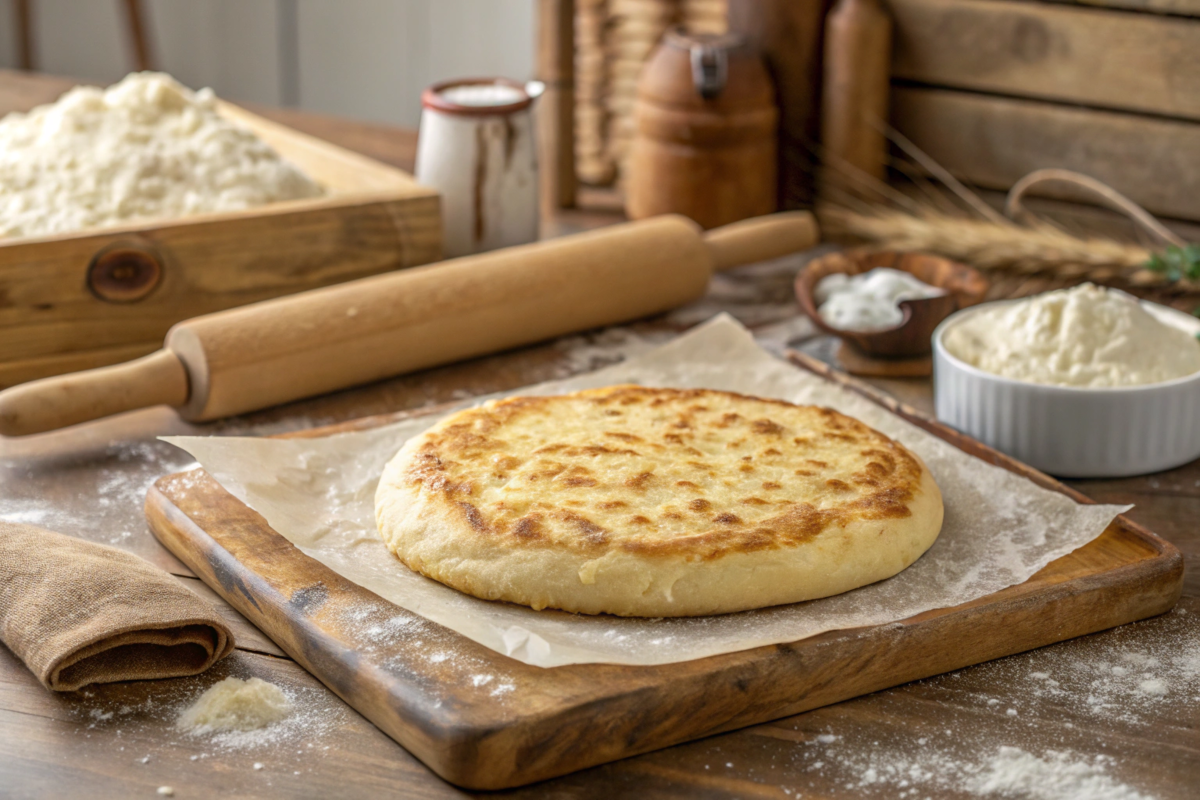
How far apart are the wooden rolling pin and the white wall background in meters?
2.97

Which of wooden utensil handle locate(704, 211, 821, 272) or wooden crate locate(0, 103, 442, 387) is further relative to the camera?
wooden utensil handle locate(704, 211, 821, 272)

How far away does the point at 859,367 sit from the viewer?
1994 mm

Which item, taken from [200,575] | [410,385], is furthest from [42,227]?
[200,575]

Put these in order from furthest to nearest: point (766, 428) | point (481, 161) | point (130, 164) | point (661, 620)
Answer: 1. point (481, 161)
2. point (130, 164)
3. point (766, 428)
4. point (661, 620)

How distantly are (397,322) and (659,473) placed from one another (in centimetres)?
66

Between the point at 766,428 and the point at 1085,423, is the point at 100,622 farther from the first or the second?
the point at 1085,423

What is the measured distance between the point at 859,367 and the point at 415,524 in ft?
3.18

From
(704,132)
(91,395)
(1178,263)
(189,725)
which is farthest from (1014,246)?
(189,725)

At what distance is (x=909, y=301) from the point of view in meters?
1.91

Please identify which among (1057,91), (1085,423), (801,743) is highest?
(1057,91)

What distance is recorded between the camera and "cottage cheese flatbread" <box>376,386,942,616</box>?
119 cm

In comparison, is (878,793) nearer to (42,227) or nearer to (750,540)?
(750,540)

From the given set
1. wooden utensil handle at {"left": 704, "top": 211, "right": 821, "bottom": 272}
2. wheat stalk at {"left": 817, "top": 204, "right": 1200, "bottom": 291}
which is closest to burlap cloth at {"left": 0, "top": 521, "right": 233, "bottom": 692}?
wooden utensil handle at {"left": 704, "top": 211, "right": 821, "bottom": 272}

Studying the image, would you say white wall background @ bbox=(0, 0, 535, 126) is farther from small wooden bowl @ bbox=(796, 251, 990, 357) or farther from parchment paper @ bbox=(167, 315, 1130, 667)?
parchment paper @ bbox=(167, 315, 1130, 667)
